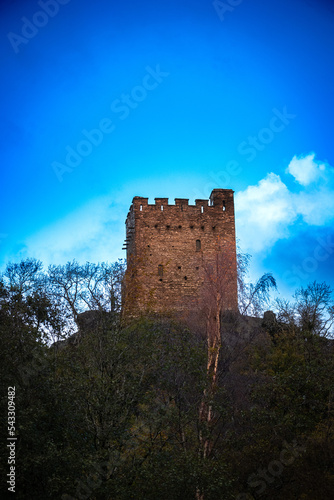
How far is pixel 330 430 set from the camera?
1742 cm

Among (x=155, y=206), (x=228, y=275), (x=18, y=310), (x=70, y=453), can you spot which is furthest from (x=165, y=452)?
(x=155, y=206)

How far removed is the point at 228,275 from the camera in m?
26.8

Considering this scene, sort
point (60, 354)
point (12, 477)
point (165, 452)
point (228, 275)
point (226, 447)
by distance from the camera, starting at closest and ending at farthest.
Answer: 1. point (12, 477)
2. point (165, 452)
3. point (60, 354)
4. point (226, 447)
5. point (228, 275)

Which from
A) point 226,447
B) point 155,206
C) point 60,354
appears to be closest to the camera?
point 60,354

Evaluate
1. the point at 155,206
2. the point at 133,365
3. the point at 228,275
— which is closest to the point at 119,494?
the point at 133,365

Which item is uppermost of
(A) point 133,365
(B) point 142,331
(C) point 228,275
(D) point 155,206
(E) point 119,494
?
(D) point 155,206

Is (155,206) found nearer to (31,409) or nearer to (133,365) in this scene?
(133,365)

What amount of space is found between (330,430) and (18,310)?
10890 millimetres

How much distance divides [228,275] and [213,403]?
12.3 metres

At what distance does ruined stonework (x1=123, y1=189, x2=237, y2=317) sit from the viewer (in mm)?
33375

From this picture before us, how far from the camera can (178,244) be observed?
113 feet

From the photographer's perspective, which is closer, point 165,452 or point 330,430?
point 165,452

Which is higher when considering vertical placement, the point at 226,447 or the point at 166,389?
the point at 166,389

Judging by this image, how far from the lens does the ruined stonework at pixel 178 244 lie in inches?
1314
